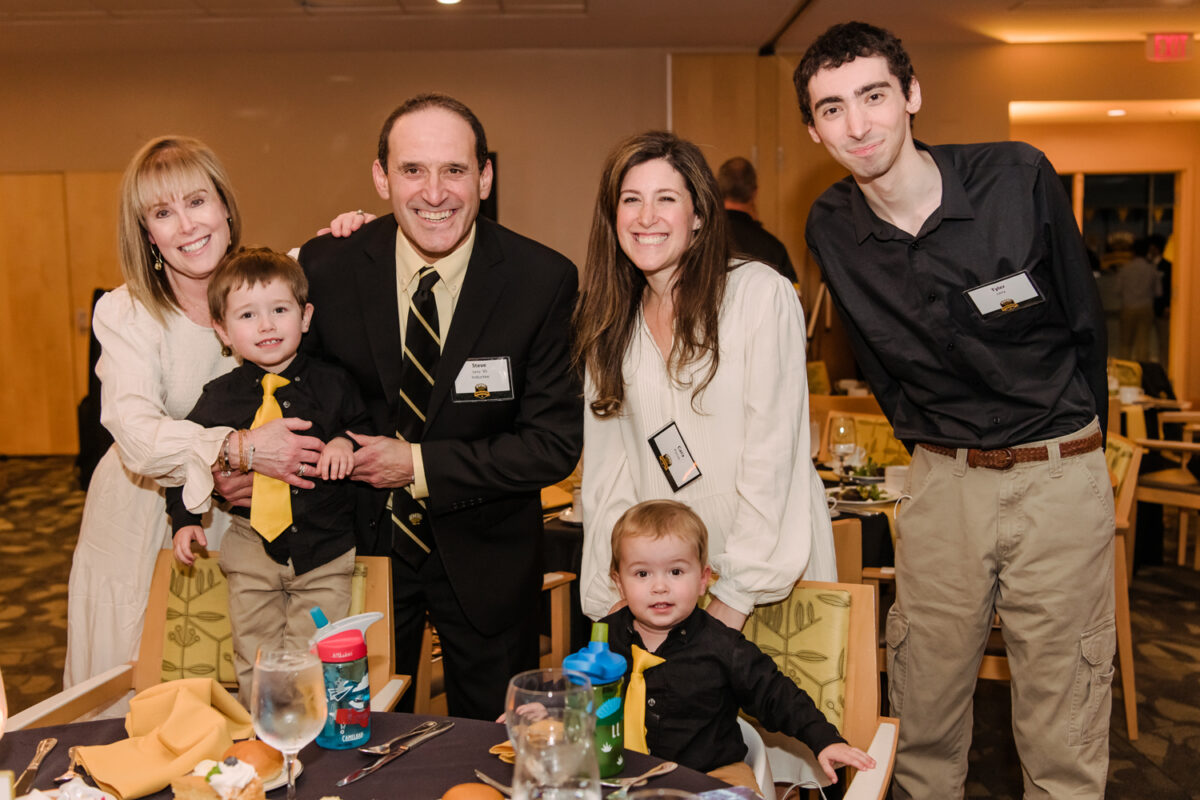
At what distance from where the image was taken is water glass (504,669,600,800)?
1101mm

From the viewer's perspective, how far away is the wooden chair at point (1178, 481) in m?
5.23

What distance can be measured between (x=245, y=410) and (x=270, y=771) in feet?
3.69

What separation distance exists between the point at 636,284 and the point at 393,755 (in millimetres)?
1235

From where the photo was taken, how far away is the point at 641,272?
2320 mm

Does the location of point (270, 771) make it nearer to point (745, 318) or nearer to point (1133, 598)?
point (745, 318)

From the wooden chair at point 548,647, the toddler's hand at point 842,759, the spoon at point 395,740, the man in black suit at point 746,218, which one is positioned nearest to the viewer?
the spoon at point 395,740

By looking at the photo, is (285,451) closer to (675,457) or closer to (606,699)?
(675,457)

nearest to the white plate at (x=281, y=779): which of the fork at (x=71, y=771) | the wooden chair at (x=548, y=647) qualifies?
the fork at (x=71, y=771)

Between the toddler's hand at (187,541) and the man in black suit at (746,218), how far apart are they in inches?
149

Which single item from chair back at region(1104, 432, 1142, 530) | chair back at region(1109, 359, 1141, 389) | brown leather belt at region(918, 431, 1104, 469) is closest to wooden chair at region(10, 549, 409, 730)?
brown leather belt at region(918, 431, 1104, 469)

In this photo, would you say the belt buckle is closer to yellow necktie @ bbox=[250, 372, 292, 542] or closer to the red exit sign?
yellow necktie @ bbox=[250, 372, 292, 542]

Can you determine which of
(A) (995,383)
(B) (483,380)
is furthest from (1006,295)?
(B) (483,380)

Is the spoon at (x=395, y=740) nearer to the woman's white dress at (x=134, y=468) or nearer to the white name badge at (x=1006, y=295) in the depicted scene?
the woman's white dress at (x=134, y=468)

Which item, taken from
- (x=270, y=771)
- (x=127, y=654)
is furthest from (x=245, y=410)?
(x=270, y=771)
